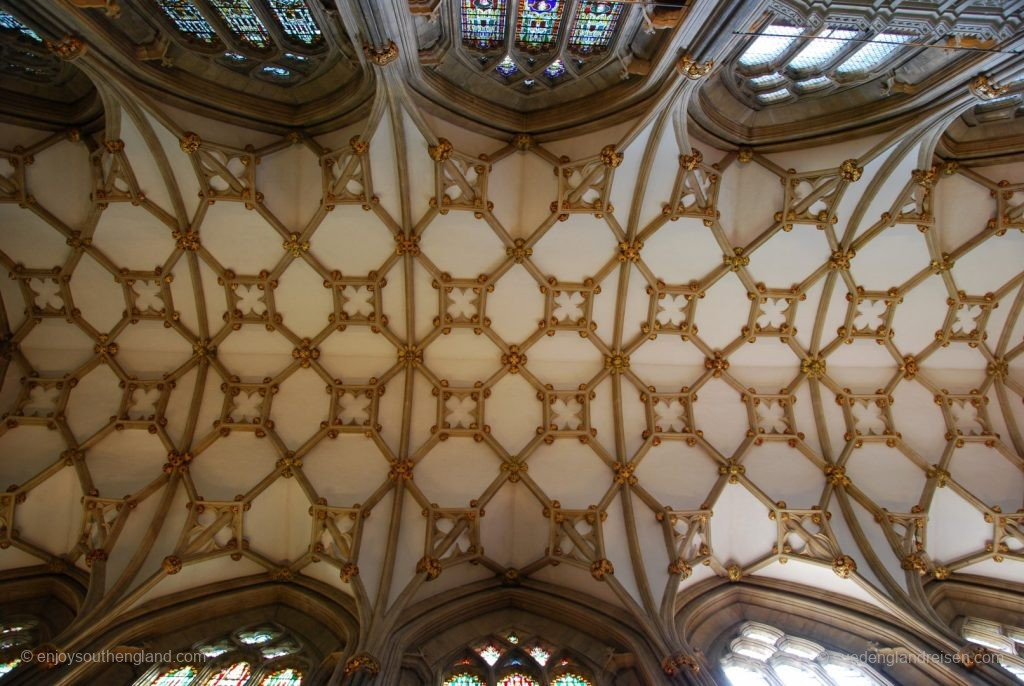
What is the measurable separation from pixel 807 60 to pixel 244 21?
11017 mm

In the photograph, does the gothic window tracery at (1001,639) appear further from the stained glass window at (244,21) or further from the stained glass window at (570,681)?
the stained glass window at (244,21)

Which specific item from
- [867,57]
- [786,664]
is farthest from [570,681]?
[867,57]

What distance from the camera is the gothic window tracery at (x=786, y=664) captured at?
35.2ft

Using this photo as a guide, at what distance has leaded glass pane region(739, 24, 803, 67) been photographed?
31.9ft

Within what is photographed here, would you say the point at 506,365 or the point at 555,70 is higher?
the point at 555,70

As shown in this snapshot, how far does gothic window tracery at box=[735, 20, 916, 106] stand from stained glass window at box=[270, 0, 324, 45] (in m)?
8.35

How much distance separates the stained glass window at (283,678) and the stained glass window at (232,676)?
418 mm

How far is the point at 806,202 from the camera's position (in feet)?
40.7

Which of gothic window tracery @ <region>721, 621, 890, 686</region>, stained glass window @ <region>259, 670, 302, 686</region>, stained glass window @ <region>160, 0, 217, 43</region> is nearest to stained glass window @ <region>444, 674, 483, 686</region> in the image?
stained glass window @ <region>259, 670, 302, 686</region>

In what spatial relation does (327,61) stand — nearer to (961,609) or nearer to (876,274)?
(876,274)

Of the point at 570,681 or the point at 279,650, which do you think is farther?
the point at 279,650

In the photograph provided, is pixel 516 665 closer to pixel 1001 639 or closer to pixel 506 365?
pixel 506 365

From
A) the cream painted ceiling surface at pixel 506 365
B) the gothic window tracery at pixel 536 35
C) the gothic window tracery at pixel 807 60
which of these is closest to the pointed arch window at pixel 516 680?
the cream painted ceiling surface at pixel 506 365

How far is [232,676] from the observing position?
411 inches
